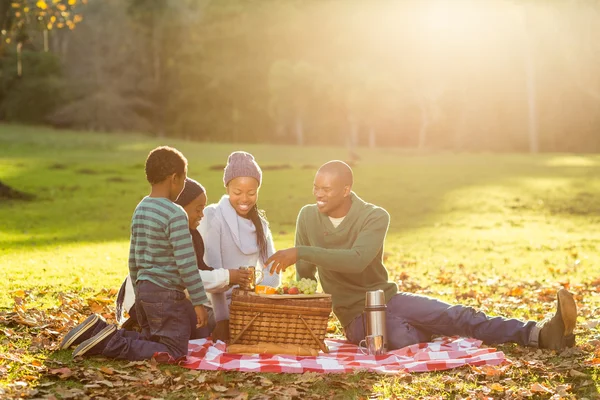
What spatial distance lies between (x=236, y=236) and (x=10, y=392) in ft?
9.97

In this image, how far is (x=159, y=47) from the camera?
7119 cm

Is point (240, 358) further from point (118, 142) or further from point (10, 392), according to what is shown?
point (118, 142)

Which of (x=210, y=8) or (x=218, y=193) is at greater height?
(x=210, y=8)

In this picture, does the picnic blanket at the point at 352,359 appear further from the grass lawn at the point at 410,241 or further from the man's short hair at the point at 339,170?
the man's short hair at the point at 339,170

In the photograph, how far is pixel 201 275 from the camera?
24.8ft

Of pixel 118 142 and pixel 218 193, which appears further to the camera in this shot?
pixel 118 142

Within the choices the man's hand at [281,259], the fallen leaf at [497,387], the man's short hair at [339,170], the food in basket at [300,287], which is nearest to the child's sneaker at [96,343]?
the man's hand at [281,259]

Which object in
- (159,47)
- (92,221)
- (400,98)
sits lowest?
Result: (92,221)

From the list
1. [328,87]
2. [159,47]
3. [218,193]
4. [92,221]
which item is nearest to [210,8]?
[159,47]

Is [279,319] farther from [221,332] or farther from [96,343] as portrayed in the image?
[96,343]

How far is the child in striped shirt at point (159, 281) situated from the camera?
6.96 m

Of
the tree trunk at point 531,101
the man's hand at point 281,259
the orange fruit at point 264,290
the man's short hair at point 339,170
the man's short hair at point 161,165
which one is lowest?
the orange fruit at point 264,290

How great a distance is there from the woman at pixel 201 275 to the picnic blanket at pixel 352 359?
1.86ft

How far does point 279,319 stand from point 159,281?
1213mm
